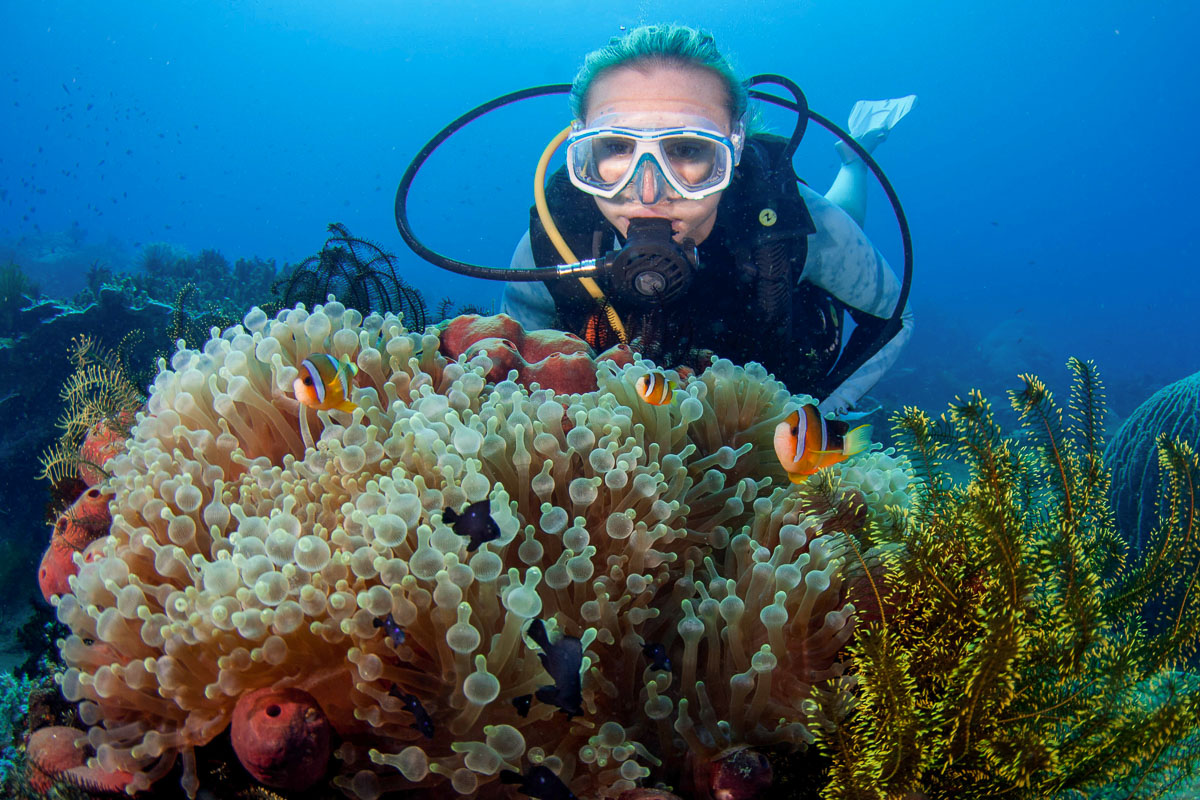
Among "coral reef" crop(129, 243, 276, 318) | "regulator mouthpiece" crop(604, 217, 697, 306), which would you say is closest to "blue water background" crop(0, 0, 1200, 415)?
A: "coral reef" crop(129, 243, 276, 318)

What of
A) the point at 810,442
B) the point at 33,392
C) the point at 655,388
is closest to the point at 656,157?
the point at 655,388

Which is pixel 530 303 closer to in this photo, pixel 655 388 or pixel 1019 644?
pixel 655 388

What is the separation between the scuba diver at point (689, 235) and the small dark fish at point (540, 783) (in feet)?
7.91

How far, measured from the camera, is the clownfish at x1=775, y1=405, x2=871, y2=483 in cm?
173

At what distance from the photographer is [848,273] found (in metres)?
4.61

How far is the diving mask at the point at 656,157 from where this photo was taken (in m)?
3.61

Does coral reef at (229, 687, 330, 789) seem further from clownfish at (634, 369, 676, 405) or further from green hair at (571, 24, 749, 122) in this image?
green hair at (571, 24, 749, 122)

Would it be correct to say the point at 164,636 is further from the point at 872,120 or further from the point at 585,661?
the point at 872,120

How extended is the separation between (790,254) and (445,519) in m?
3.35

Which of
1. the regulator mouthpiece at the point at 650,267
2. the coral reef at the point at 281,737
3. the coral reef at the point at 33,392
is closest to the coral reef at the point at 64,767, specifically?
the coral reef at the point at 281,737

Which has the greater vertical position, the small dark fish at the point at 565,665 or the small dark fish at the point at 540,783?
the small dark fish at the point at 565,665

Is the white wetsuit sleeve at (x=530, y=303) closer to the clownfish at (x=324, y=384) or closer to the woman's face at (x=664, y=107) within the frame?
the woman's face at (x=664, y=107)

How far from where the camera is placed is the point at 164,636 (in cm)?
137

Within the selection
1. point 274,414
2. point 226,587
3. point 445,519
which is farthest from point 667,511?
point 274,414
